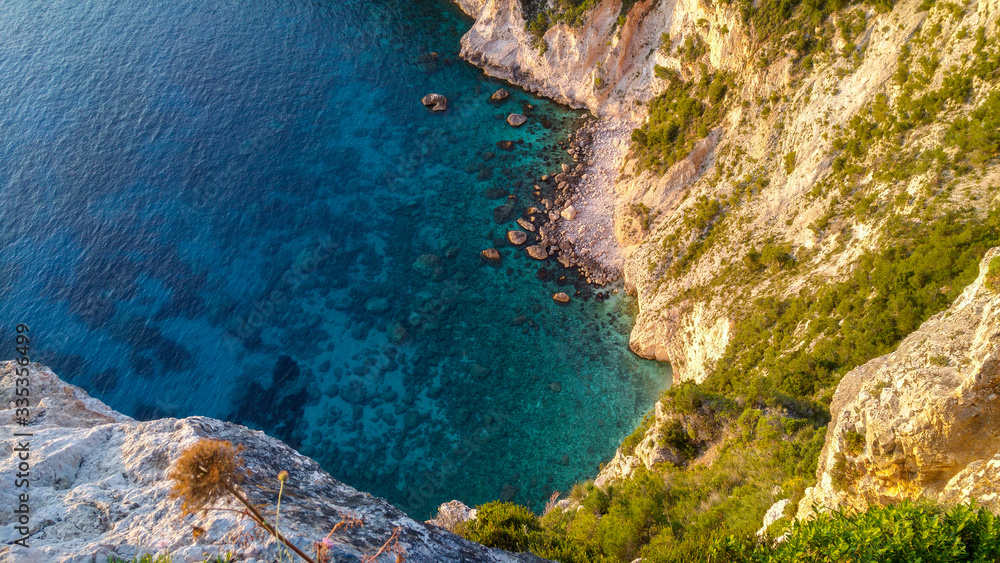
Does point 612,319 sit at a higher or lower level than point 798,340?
higher

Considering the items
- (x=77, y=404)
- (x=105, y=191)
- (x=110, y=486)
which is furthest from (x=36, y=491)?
(x=105, y=191)

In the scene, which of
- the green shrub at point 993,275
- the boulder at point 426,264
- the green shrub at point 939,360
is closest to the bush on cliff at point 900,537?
the green shrub at point 939,360

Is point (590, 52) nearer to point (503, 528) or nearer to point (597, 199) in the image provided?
point (597, 199)

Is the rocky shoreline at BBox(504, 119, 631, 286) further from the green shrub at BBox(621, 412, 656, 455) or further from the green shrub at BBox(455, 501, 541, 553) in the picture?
the green shrub at BBox(455, 501, 541, 553)

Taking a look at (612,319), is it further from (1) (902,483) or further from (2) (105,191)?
(2) (105,191)

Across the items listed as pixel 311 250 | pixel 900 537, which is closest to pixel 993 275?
pixel 900 537
